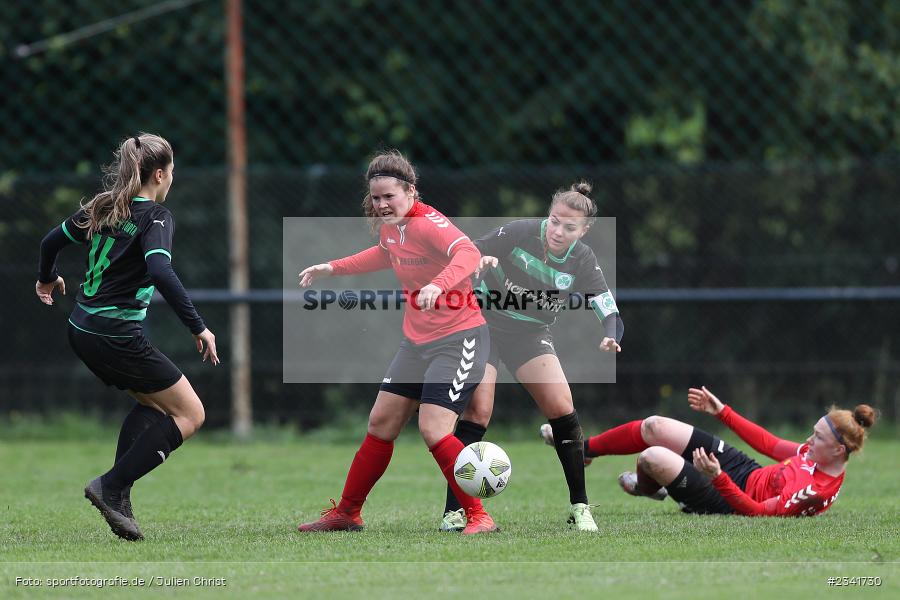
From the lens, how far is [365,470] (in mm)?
6145

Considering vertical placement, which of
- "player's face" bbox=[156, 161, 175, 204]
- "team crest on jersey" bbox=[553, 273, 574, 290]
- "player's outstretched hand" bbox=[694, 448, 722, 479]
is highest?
"player's face" bbox=[156, 161, 175, 204]

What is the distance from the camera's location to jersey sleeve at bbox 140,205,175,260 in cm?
560

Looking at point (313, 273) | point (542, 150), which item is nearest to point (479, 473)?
point (313, 273)

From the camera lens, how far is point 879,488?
26.2 feet

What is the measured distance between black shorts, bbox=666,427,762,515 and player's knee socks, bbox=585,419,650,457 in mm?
261

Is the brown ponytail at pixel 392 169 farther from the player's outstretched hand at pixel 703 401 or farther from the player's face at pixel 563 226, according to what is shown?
the player's outstretched hand at pixel 703 401

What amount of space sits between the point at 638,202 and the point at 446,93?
86.2 inches

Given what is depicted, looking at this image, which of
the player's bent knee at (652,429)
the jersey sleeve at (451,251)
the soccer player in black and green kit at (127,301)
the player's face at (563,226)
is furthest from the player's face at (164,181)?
the player's bent knee at (652,429)

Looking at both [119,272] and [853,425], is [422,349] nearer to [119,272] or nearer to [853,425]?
[119,272]

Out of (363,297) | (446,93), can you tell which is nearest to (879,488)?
(363,297)

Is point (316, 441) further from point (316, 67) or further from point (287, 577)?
point (287, 577)

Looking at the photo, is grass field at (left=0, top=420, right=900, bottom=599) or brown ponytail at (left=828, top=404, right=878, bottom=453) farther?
brown ponytail at (left=828, top=404, right=878, bottom=453)

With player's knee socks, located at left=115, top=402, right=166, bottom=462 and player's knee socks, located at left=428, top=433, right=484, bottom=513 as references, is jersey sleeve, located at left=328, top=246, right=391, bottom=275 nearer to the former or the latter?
A: player's knee socks, located at left=428, top=433, right=484, bottom=513

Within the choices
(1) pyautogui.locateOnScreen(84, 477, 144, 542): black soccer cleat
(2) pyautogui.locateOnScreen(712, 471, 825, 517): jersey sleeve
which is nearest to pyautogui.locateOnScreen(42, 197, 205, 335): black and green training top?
(1) pyautogui.locateOnScreen(84, 477, 144, 542): black soccer cleat
